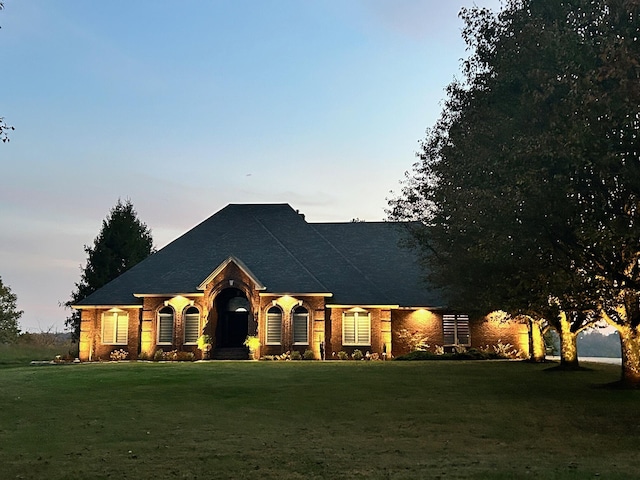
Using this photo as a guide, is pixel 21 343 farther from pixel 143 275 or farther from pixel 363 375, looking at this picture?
pixel 363 375

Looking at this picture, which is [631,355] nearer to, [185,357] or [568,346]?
[568,346]

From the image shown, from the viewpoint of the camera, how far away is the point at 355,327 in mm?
41250

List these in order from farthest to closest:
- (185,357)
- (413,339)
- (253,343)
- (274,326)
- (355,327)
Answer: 1. (413,339)
2. (355,327)
3. (274,326)
4. (253,343)
5. (185,357)

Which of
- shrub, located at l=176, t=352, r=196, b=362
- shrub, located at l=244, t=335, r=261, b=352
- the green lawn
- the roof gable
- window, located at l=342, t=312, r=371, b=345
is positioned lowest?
the green lawn

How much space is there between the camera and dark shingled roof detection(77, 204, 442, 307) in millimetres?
41219

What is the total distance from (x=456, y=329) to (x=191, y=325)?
55.1 ft

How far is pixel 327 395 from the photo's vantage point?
20.5 metres

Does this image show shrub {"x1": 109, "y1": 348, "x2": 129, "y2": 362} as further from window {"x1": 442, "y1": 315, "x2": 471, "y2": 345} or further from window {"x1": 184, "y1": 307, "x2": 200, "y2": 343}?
window {"x1": 442, "y1": 315, "x2": 471, "y2": 345}

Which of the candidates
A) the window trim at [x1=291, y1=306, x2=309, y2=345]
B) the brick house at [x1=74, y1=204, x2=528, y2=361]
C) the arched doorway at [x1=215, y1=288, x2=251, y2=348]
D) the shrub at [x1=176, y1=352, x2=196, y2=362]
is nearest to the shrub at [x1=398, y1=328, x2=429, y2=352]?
the brick house at [x1=74, y1=204, x2=528, y2=361]

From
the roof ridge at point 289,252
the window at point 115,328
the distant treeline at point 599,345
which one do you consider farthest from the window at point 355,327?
the distant treeline at point 599,345

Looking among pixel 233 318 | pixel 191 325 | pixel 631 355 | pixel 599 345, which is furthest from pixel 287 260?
pixel 599 345

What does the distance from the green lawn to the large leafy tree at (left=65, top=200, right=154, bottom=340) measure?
1113 inches

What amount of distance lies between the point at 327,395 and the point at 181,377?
305 inches

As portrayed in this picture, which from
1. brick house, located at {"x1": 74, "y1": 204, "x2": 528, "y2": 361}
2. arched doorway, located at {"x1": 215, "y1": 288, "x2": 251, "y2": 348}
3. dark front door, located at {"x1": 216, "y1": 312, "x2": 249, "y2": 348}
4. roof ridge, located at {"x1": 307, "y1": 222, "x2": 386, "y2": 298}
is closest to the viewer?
brick house, located at {"x1": 74, "y1": 204, "x2": 528, "y2": 361}
